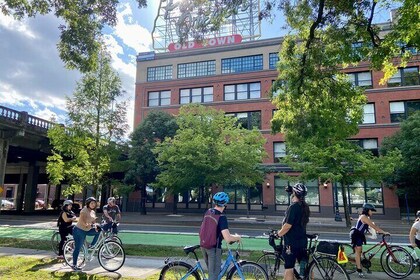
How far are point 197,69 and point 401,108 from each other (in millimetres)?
23648

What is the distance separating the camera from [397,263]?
861 cm

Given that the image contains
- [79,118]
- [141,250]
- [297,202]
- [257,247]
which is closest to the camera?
[297,202]

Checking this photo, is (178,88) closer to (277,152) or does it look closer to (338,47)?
(277,152)

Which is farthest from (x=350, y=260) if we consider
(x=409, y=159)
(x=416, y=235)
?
(x=409, y=159)

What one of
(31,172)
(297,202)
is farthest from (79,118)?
(31,172)

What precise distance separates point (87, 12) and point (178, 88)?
110 ft

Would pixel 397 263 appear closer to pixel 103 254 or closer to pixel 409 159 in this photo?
pixel 103 254

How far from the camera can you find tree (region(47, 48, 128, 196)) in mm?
21156

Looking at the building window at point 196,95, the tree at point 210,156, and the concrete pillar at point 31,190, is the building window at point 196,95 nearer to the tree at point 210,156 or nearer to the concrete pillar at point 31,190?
the tree at point 210,156

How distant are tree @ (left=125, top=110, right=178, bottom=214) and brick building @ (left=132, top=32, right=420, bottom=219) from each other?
16.4 ft

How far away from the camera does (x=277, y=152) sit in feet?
125

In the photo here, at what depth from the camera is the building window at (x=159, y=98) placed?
1721 inches

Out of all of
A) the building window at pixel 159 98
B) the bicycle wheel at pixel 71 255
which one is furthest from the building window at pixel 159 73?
the bicycle wheel at pixel 71 255

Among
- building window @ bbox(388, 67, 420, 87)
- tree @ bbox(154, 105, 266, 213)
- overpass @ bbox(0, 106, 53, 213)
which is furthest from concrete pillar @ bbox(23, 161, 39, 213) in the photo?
building window @ bbox(388, 67, 420, 87)
